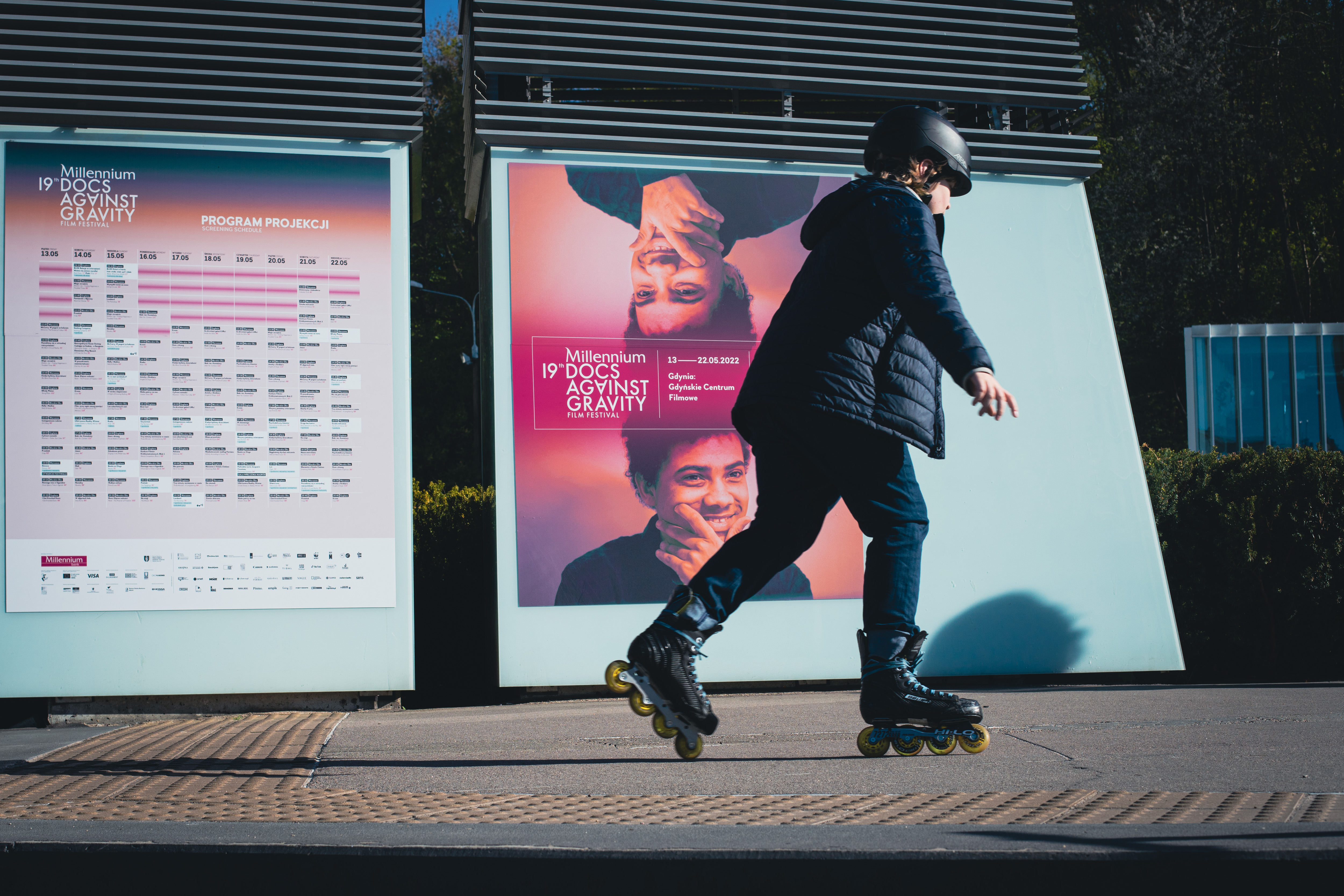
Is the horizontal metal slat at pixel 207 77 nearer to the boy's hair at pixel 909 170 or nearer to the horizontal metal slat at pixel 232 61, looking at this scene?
the horizontal metal slat at pixel 232 61

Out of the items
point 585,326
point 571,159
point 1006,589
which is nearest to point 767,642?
point 1006,589

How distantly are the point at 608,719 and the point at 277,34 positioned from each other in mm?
4274

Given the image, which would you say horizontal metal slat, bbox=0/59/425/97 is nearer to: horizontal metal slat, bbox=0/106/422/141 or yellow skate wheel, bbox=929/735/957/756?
horizontal metal slat, bbox=0/106/422/141

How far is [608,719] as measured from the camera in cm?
490

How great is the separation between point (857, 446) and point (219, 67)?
15.3 feet

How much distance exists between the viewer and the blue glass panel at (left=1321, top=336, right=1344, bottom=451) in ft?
39.8

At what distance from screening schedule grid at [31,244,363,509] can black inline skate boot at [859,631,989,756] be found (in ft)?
11.1

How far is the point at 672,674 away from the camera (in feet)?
10.5

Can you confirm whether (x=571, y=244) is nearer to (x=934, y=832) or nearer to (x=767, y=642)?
(x=767, y=642)

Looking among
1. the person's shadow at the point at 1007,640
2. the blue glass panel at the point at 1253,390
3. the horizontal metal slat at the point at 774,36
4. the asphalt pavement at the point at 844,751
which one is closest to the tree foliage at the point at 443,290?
the blue glass panel at the point at 1253,390

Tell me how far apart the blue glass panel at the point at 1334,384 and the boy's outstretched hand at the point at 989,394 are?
11.0 metres

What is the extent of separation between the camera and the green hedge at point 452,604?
7.43 metres

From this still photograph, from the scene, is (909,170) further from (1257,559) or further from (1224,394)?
(1224,394)

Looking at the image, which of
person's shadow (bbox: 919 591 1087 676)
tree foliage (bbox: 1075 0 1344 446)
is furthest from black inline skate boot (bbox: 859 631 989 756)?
tree foliage (bbox: 1075 0 1344 446)
